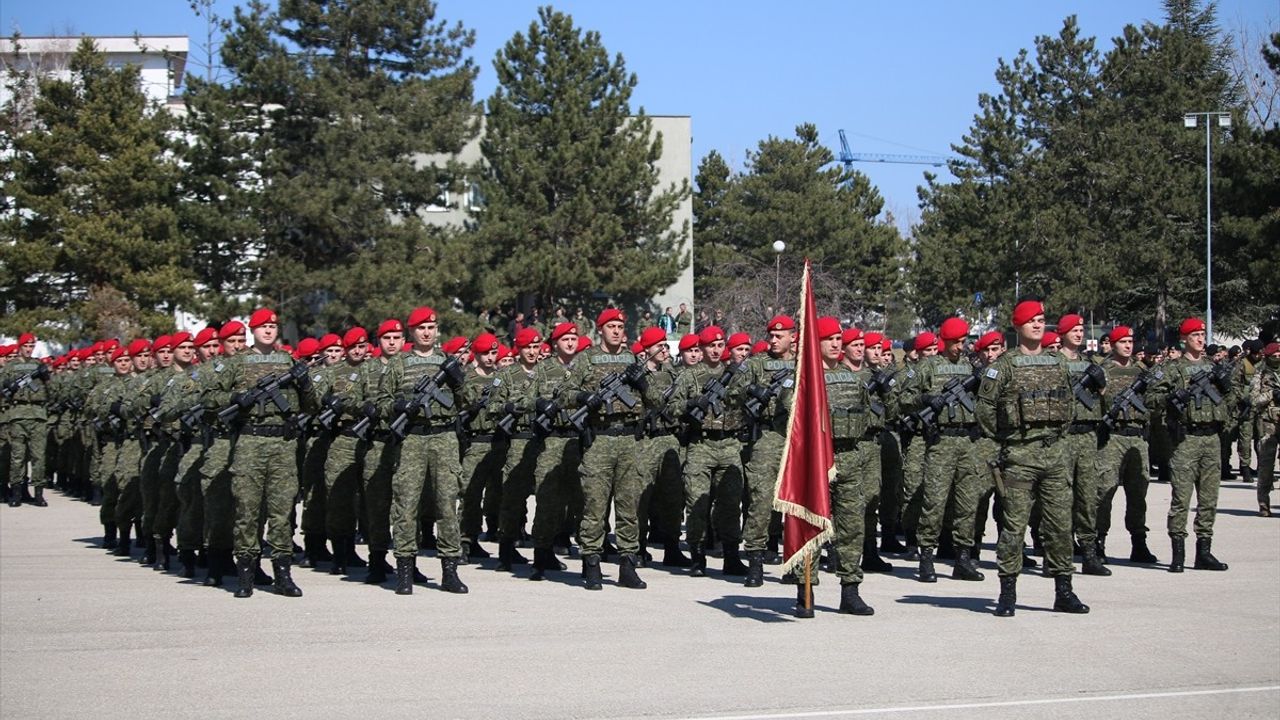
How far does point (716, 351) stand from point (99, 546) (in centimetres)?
716

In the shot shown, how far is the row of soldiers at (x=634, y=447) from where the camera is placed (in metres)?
10.7

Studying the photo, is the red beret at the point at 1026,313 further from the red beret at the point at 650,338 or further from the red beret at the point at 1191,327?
the red beret at the point at 650,338

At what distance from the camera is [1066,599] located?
33.9 feet

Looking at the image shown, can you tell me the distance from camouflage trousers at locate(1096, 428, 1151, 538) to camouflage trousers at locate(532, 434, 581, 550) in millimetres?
4681

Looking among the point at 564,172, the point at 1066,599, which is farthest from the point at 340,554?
the point at 564,172

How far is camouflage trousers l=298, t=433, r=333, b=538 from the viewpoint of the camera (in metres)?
Answer: 13.7

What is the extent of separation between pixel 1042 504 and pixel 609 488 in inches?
142

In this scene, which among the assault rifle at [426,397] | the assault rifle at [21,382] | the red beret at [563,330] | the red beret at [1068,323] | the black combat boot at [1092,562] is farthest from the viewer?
the assault rifle at [21,382]

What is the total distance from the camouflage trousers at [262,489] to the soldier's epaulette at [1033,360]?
570cm

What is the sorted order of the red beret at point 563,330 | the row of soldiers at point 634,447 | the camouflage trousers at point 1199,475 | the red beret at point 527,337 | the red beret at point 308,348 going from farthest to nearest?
the red beret at point 308,348
the red beret at point 527,337
the red beret at point 563,330
the camouflage trousers at point 1199,475
the row of soldiers at point 634,447

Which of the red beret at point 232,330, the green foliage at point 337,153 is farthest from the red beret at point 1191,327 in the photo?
the green foliage at point 337,153

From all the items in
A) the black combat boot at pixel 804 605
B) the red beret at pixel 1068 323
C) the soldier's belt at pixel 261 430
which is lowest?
the black combat boot at pixel 804 605

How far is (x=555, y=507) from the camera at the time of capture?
41.9ft

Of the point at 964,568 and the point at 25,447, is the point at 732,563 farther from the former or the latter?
the point at 25,447
